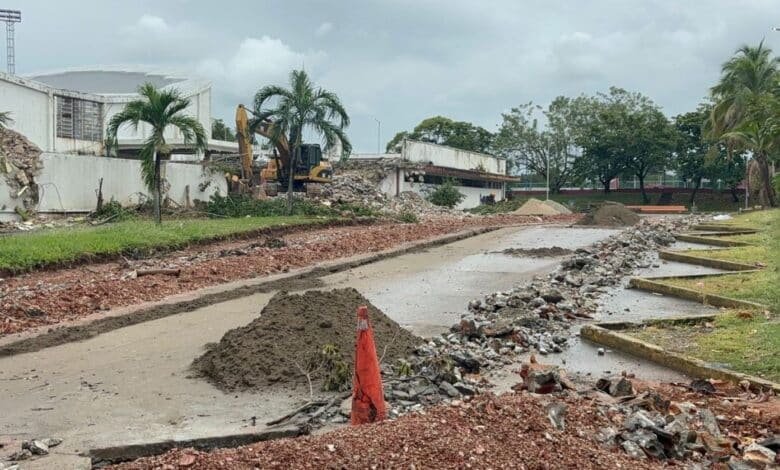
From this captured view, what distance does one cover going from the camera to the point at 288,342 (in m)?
6.73

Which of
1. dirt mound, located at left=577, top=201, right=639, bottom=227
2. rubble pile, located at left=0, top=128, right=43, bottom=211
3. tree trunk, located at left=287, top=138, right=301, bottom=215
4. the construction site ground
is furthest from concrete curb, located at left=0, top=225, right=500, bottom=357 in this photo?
dirt mound, located at left=577, top=201, right=639, bottom=227

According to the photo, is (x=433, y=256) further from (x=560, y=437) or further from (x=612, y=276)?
(x=560, y=437)

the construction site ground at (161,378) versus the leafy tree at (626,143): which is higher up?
the leafy tree at (626,143)

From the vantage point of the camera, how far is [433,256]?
61.8 feet

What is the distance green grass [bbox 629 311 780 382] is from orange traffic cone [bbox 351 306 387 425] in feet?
11.6

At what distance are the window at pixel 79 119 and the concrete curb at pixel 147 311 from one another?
2438 cm

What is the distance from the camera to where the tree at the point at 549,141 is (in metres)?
71.9

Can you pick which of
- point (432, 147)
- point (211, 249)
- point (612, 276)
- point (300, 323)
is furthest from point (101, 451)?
point (432, 147)

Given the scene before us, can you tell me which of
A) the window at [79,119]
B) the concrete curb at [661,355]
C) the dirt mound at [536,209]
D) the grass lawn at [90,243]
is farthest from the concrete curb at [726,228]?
the window at [79,119]

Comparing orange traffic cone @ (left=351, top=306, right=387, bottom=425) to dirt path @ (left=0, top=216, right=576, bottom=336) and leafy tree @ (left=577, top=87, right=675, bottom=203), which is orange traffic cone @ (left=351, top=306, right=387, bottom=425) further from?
leafy tree @ (left=577, top=87, right=675, bottom=203)

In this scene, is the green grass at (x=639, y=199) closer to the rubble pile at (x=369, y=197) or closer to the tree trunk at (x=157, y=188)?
the rubble pile at (x=369, y=197)

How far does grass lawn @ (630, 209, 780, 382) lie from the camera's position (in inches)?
262

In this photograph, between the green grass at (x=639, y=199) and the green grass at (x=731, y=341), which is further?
the green grass at (x=639, y=199)

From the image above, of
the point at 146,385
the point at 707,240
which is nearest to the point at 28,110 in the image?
the point at 707,240
